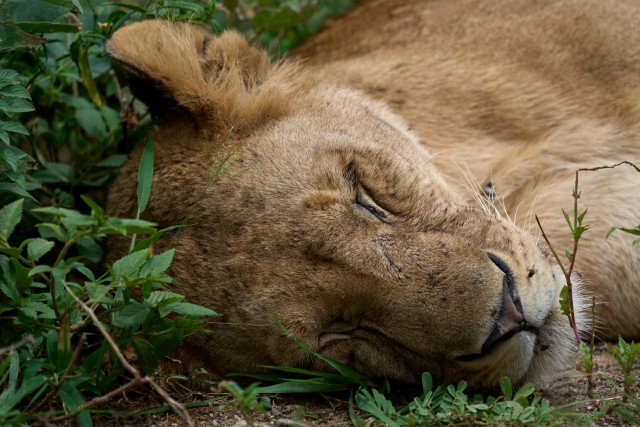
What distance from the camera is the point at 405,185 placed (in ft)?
9.07

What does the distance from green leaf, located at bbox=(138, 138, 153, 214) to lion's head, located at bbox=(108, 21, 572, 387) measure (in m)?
0.08

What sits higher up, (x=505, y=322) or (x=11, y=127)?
(x=11, y=127)

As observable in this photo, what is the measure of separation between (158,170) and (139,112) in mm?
962

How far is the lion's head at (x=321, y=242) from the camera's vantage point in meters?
2.35

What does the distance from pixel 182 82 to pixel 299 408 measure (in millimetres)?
1151

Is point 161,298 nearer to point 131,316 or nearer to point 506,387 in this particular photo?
point 131,316

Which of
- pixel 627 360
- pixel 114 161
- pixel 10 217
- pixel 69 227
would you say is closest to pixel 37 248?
pixel 10 217

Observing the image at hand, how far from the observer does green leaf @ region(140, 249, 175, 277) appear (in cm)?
225

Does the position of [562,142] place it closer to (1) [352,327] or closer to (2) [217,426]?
(1) [352,327]

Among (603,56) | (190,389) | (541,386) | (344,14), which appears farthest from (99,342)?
(344,14)

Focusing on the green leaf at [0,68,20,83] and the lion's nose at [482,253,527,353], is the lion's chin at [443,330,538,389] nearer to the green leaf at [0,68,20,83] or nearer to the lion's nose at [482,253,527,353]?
the lion's nose at [482,253,527,353]

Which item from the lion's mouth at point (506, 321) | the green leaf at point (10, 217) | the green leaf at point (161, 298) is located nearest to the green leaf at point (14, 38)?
the green leaf at point (10, 217)

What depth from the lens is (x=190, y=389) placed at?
2561mm

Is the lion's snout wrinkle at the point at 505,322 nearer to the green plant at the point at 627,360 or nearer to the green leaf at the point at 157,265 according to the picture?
the green plant at the point at 627,360
